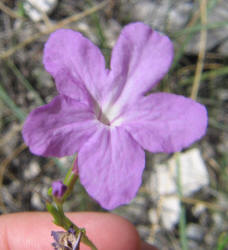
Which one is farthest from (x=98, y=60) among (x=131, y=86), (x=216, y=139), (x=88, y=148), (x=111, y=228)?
(x=216, y=139)

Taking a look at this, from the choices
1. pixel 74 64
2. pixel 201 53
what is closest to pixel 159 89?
pixel 201 53

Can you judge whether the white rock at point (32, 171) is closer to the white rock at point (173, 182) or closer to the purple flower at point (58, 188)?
the white rock at point (173, 182)

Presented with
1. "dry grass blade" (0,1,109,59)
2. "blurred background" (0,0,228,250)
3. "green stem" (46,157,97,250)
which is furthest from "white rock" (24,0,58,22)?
"green stem" (46,157,97,250)

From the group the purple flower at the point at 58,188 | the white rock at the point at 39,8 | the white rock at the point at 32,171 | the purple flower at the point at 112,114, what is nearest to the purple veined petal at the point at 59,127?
the purple flower at the point at 112,114

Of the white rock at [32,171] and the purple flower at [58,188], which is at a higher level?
the purple flower at [58,188]

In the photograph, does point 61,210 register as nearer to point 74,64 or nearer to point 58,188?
point 58,188
